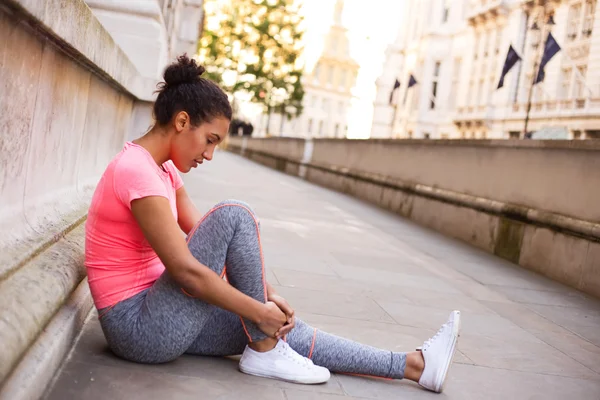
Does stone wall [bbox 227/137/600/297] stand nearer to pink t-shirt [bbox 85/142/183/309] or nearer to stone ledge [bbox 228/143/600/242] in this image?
stone ledge [bbox 228/143/600/242]

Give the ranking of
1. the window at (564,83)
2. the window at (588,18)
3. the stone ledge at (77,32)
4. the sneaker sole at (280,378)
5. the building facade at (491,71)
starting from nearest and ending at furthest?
the stone ledge at (77,32)
the sneaker sole at (280,378)
the building facade at (491,71)
the window at (588,18)
the window at (564,83)

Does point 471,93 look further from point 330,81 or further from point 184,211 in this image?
point 184,211

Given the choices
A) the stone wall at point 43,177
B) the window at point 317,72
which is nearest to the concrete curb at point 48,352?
the stone wall at point 43,177

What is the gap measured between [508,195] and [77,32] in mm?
6909

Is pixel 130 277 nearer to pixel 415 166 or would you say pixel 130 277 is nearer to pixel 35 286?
pixel 35 286

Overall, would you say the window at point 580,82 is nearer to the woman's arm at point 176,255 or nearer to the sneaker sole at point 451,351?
the sneaker sole at point 451,351

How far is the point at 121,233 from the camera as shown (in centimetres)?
305

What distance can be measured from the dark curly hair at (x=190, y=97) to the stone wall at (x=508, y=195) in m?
5.01

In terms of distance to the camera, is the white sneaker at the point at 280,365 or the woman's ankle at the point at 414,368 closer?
the white sneaker at the point at 280,365

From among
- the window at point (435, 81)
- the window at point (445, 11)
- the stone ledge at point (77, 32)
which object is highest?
the window at point (445, 11)

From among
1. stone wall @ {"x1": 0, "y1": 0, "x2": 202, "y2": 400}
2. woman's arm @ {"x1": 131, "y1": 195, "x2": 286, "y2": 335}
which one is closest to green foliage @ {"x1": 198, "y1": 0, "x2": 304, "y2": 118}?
stone wall @ {"x1": 0, "y1": 0, "x2": 202, "y2": 400}

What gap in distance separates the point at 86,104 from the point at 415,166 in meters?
9.25

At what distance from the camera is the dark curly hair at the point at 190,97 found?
9.98 ft

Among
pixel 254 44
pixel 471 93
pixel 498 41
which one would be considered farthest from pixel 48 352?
pixel 471 93
